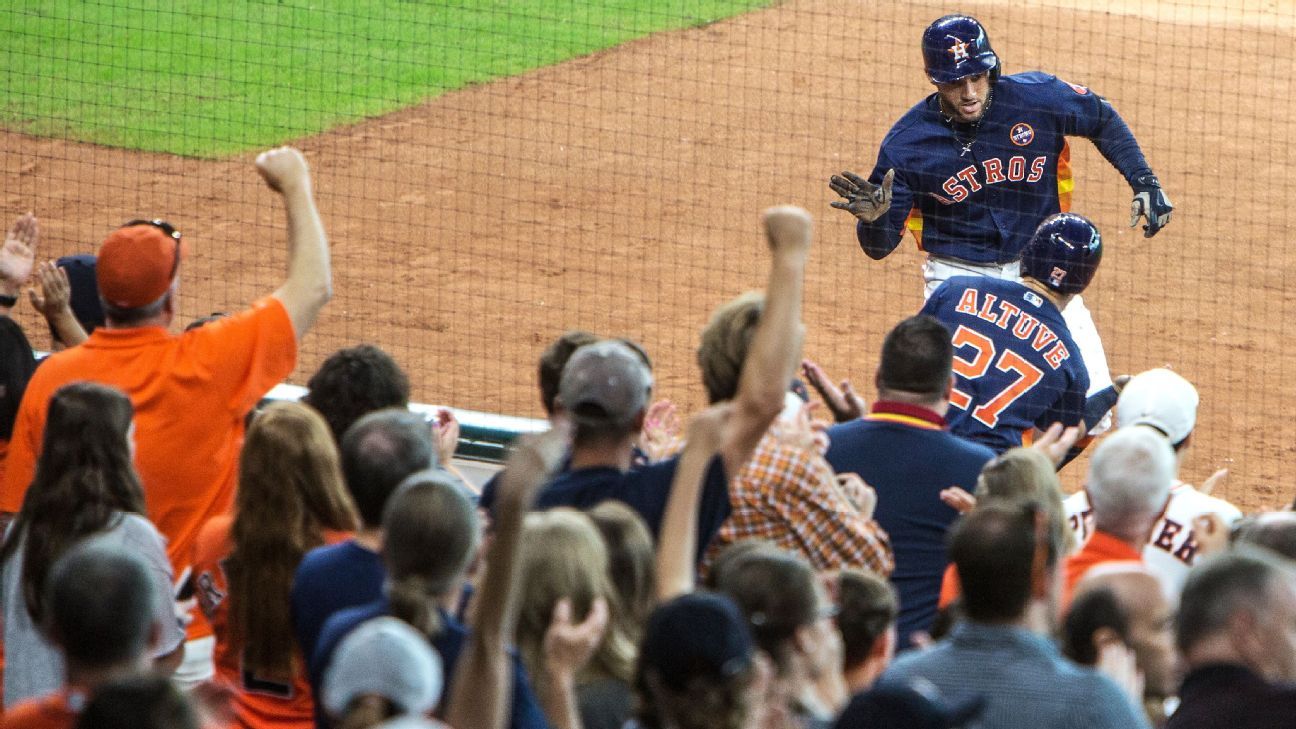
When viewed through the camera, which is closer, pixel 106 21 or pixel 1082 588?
pixel 1082 588

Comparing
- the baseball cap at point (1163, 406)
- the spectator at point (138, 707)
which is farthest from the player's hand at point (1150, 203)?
the spectator at point (138, 707)

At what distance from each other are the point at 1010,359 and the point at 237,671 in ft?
10.3

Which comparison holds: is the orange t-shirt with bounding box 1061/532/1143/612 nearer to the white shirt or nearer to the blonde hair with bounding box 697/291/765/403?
the white shirt

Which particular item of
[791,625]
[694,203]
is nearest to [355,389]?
[791,625]

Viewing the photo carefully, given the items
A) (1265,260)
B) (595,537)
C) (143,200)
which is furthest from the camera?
(143,200)

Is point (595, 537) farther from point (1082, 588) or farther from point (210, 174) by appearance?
point (210, 174)

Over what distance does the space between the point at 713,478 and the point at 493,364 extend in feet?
19.1

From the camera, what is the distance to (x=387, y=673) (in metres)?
2.58

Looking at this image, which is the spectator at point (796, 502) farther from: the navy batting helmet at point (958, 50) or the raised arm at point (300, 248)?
the navy batting helmet at point (958, 50)

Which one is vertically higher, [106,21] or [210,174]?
[106,21]


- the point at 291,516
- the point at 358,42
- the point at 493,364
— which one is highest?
the point at 358,42

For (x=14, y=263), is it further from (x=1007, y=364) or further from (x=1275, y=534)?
(x=1275, y=534)

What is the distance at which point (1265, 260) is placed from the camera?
36.2 ft

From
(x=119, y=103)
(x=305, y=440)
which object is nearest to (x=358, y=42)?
(x=119, y=103)
